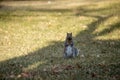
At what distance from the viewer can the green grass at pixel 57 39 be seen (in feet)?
30.5

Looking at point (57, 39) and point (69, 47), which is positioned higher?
point (69, 47)

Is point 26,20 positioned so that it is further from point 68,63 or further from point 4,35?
point 68,63

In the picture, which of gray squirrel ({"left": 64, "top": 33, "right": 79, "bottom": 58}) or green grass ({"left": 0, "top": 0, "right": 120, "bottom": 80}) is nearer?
green grass ({"left": 0, "top": 0, "right": 120, "bottom": 80})

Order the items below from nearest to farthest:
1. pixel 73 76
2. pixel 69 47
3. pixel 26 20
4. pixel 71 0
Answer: pixel 73 76 < pixel 69 47 < pixel 26 20 < pixel 71 0

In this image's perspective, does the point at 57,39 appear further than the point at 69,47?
Yes

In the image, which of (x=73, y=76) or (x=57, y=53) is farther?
(x=57, y=53)

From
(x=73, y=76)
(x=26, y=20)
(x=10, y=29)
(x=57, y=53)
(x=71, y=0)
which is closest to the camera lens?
(x=73, y=76)

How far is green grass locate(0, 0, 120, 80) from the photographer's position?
9281 millimetres

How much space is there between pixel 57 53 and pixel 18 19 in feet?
23.4

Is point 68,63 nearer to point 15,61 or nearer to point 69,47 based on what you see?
point 69,47

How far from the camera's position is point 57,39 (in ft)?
46.2

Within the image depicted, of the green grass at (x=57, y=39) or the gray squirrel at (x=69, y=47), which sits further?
the gray squirrel at (x=69, y=47)

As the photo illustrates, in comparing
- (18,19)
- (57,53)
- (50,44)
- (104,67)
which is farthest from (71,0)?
(104,67)

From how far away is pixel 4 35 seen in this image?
49.7 ft
